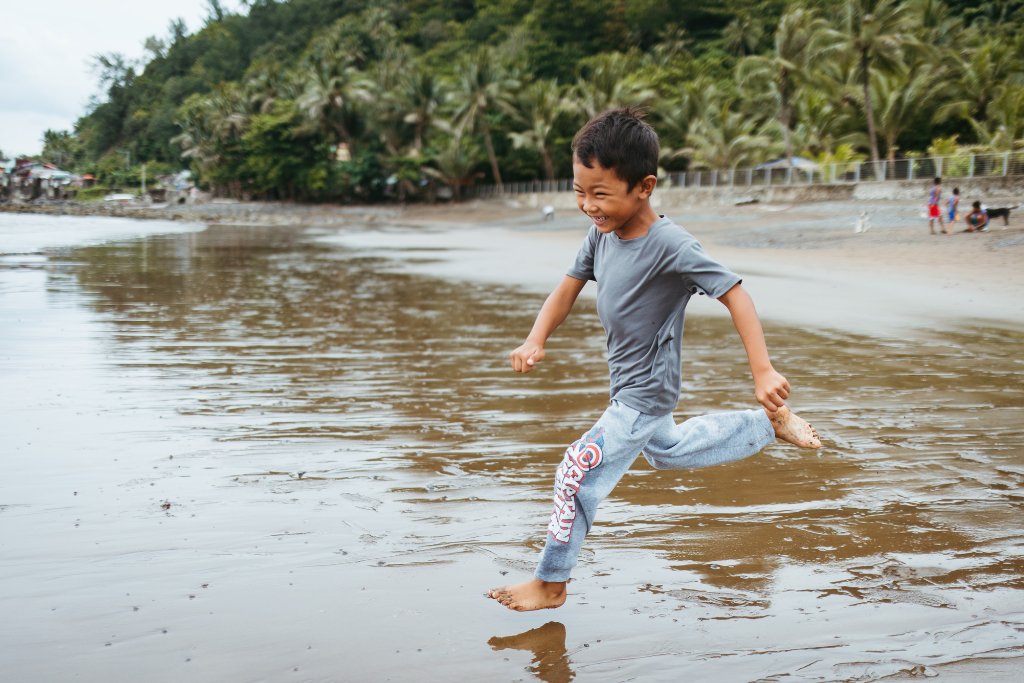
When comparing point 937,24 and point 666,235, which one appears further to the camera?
point 937,24

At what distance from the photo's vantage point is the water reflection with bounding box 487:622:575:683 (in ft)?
7.01

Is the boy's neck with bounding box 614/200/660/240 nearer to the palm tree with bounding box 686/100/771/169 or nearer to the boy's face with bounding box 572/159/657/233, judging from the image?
the boy's face with bounding box 572/159/657/233

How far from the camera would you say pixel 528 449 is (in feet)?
13.6

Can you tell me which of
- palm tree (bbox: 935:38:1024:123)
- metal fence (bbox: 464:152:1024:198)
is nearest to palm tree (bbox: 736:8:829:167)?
metal fence (bbox: 464:152:1024:198)

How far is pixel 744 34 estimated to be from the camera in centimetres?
5406

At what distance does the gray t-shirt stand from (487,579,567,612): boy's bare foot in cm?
63

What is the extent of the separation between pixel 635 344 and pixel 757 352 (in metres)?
0.37

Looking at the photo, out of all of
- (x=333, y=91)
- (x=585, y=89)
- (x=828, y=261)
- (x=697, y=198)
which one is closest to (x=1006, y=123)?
(x=697, y=198)

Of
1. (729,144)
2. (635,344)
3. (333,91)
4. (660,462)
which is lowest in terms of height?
(660,462)

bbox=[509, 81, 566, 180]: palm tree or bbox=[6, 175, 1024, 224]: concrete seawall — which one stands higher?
bbox=[509, 81, 566, 180]: palm tree

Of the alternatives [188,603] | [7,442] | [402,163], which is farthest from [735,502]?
[402,163]

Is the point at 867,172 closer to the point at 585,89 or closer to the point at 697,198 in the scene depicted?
the point at 697,198

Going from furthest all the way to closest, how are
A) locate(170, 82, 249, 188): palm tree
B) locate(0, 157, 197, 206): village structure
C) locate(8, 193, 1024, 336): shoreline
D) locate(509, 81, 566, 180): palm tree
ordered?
locate(0, 157, 197, 206): village structure
locate(170, 82, 249, 188): palm tree
locate(509, 81, 566, 180): palm tree
locate(8, 193, 1024, 336): shoreline

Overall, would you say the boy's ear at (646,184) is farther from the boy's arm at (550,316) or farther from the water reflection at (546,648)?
the water reflection at (546,648)
